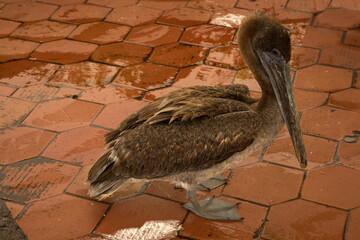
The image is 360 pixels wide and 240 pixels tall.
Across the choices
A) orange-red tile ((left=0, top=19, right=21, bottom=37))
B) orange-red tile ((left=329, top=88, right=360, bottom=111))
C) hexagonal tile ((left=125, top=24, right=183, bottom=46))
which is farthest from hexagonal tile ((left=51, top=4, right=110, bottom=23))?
orange-red tile ((left=329, top=88, right=360, bottom=111))

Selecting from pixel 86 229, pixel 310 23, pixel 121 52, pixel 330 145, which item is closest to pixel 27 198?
pixel 86 229

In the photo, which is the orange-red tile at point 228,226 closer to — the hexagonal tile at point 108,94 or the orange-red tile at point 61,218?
the orange-red tile at point 61,218

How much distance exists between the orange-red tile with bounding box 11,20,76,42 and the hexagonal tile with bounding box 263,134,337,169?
2.79 metres

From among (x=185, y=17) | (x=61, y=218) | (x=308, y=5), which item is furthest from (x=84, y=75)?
(x=308, y=5)

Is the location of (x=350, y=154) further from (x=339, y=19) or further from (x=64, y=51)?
(x=64, y=51)

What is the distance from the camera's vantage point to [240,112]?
10.0ft

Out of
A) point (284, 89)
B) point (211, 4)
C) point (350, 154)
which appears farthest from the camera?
point (211, 4)

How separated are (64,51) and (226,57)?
1742mm

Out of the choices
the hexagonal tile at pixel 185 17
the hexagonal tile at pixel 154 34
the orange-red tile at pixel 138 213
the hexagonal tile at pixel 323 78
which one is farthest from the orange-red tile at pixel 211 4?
the orange-red tile at pixel 138 213

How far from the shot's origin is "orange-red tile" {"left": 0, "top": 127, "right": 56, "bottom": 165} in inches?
Answer: 154

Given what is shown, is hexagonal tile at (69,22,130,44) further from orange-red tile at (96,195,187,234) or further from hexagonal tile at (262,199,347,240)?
hexagonal tile at (262,199,347,240)

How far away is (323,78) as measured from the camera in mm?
4648

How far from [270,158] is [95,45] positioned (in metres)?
2.42

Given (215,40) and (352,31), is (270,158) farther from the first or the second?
(352,31)
